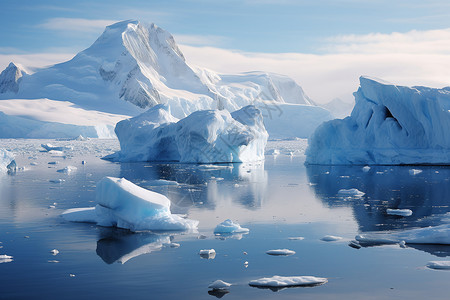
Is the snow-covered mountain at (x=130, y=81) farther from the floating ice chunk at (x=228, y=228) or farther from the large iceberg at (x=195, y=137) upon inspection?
the floating ice chunk at (x=228, y=228)

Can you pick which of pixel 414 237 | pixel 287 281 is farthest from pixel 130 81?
pixel 287 281

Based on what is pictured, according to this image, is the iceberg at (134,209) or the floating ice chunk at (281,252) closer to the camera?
the floating ice chunk at (281,252)

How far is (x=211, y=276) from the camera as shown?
7.32m

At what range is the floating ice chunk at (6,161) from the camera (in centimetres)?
2288

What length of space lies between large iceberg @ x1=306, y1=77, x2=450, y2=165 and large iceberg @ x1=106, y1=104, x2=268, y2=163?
420 cm

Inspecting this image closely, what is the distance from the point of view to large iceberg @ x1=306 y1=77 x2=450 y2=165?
931 inches

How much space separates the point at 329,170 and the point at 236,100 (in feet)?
228

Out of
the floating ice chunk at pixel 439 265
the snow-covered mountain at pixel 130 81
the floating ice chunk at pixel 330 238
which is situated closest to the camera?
the floating ice chunk at pixel 439 265

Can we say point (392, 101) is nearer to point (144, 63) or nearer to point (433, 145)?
point (433, 145)

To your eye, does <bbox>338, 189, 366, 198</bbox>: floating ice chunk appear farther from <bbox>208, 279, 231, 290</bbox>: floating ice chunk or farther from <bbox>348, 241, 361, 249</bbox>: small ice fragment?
<bbox>208, 279, 231, 290</bbox>: floating ice chunk

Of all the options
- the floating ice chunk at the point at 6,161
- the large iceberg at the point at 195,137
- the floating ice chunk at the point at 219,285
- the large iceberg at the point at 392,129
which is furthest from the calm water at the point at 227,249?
the large iceberg at the point at 195,137

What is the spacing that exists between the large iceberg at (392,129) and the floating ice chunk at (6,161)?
14.0 meters

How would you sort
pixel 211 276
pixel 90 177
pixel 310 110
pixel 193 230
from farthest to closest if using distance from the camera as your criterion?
pixel 310 110, pixel 90 177, pixel 193 230, pixel 211 276

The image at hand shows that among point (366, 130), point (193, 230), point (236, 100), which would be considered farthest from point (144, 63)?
point (193, 230)
